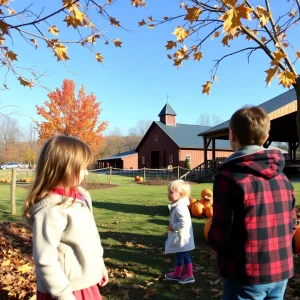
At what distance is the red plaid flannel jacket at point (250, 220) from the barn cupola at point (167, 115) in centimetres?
3816

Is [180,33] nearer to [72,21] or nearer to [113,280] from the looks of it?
[72,21]

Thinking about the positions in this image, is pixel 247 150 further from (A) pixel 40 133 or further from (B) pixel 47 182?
(A) pixel 40 133

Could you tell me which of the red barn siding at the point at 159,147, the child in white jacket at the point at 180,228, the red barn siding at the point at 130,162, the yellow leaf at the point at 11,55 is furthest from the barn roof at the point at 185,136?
the yellow leaf at the point at 11,55

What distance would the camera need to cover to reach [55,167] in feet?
6.51

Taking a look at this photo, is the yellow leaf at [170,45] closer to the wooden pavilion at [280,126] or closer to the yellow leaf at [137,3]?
the yellow leaf at [137,3]

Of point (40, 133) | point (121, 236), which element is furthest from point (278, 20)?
point (40, 133)

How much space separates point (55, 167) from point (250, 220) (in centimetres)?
125

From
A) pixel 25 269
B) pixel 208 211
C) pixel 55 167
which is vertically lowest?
pixel 25 269

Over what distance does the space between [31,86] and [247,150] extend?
12.0ft

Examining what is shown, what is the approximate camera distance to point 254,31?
663cm

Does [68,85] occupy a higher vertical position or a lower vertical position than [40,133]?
higher

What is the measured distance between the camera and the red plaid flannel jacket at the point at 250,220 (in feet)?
6.09

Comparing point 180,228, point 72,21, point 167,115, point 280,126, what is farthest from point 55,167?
point 167,115

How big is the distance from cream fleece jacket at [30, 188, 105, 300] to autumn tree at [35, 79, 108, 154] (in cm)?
2720
